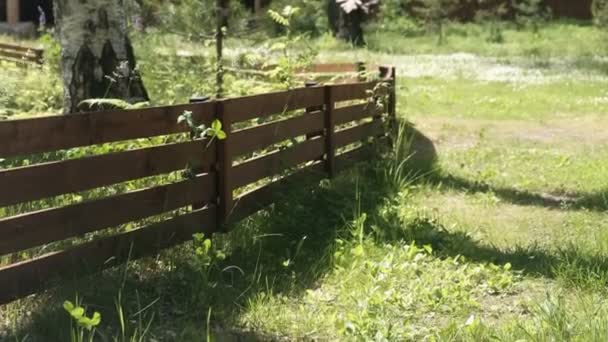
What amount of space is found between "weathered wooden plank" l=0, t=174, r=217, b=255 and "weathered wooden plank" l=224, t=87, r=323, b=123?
512 mm

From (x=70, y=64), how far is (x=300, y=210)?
93.7 inches

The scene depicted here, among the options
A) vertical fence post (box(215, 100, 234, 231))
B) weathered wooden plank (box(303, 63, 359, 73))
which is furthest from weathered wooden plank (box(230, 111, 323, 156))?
weathered wooden plank (box(303, 63, 359, 73))

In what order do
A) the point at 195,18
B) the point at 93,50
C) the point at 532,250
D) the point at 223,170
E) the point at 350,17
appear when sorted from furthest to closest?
1. the point at 350,17
2. the point at 195,18
3. the point at 93,50
4. the point at 532,250
5. the point at 223,170

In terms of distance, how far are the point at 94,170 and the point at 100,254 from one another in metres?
0.48

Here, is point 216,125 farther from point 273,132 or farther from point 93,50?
point 93,50

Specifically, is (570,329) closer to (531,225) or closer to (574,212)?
(531,225)

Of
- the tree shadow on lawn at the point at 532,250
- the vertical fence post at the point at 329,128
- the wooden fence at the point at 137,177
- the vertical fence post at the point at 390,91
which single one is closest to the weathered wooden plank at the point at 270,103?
the wooden fence at the point at 137,177

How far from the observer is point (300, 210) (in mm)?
6445

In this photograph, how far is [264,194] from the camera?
6.29 m

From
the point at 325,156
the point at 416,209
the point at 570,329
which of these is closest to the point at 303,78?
the point at 325,156

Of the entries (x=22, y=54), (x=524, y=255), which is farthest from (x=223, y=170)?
(x=22, y=54)

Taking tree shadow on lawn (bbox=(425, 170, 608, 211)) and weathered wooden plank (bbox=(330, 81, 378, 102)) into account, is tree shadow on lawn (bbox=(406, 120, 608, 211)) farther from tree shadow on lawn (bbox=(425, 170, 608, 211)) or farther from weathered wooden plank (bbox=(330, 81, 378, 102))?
weathered wooden plank (bbox=(330, 81, 378, 102))

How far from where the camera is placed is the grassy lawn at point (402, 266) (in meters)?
4.28

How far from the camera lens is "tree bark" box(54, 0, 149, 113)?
6820 millimetres
